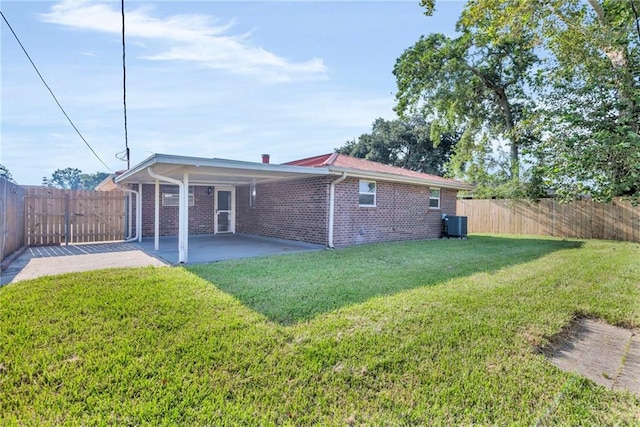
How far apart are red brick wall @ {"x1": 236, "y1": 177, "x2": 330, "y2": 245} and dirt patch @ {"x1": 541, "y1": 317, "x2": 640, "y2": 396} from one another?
7.08 meters

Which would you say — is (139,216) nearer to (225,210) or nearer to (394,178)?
(225,210)

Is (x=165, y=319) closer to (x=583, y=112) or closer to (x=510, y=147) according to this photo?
(x=583, y=112)

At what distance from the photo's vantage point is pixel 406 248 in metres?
10.1

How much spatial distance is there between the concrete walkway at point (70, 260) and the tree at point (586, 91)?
30.3ft

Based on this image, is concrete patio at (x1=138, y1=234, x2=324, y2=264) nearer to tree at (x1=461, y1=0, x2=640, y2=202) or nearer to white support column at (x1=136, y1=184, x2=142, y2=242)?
white support column at (x1=136, y1=184, x2=142, y2=242)

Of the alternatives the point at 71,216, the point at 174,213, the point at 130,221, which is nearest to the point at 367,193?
the point at 174,213

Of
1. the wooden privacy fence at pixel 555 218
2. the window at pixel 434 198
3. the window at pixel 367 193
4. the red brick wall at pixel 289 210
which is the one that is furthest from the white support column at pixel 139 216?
the wooden privacy fence at pixel 555 218

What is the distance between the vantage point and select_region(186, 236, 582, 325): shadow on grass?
456 cm

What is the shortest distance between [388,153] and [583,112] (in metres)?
23.0

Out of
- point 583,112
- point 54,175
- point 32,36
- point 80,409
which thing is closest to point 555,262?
point 583,112

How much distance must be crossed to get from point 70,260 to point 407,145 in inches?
1033

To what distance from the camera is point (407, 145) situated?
1140 inches

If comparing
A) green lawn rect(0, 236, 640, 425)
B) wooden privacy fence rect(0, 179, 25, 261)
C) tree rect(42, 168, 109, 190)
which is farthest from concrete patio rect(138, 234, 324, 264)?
tree rect(42, 168, 109, 190)

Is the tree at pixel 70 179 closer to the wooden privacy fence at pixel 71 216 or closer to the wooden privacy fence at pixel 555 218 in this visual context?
the wooden privacy fence at pixel 71 216
